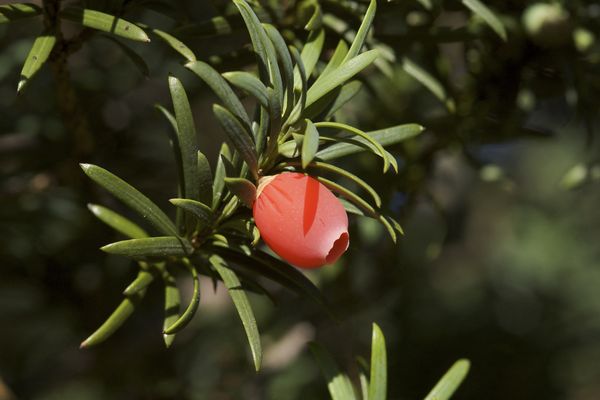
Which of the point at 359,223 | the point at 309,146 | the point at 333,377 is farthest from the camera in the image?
the point at 359,223

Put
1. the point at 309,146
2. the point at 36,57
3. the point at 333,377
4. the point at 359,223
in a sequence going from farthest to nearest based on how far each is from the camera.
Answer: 1. the point at 359,223
2. the point at 333,377
3. the point at 36,57
4. the point at 309,146

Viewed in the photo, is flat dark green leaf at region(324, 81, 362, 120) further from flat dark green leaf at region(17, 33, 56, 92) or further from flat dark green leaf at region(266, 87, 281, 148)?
flat dark green leaf at region(17, 33, 56, 92)

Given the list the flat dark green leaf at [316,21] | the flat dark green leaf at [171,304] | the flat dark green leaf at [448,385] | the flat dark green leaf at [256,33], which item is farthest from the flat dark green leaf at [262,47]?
the flat dark green leaf at [448,385]

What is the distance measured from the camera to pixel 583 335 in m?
1.59

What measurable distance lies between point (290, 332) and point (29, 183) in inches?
19.3

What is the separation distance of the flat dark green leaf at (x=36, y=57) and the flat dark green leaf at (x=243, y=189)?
0.58 ft

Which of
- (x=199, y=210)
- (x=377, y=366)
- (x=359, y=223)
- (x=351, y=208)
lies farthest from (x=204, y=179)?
(x=359, y=223)

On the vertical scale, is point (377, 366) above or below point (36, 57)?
below

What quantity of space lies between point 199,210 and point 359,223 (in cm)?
53

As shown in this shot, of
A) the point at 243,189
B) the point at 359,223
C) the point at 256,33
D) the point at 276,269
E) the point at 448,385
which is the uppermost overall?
the point at 256,33

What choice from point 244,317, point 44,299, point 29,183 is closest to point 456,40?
point 244,317

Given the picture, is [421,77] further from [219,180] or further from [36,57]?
[36,57]

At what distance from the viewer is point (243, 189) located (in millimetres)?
570

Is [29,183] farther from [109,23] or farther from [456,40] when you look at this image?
[456,40]
